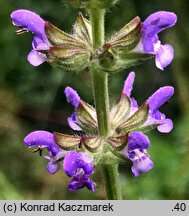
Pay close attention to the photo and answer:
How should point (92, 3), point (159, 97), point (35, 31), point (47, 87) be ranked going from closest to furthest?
point (92, 3) < point (35, 31) < point (159, 97) < point (47, 87)

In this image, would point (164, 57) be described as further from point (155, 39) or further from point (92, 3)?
point (92, 3)

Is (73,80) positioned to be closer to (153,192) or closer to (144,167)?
(153,192)

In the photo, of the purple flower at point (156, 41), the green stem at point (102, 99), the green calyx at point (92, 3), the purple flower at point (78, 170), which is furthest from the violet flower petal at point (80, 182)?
the green calyx at point (92, 3)

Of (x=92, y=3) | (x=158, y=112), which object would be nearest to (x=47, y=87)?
(x=158, y=112)

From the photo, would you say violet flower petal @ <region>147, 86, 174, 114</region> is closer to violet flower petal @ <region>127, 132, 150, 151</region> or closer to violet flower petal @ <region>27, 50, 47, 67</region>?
violet flower petal @ <region>127, 132, 150, 151</region>

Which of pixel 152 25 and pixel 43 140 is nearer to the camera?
pixel 152 25

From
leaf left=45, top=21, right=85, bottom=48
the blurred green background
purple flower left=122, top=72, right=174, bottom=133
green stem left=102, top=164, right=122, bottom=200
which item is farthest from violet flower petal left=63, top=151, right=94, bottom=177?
the blurred green background

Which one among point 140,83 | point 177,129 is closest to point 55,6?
point 140,83
